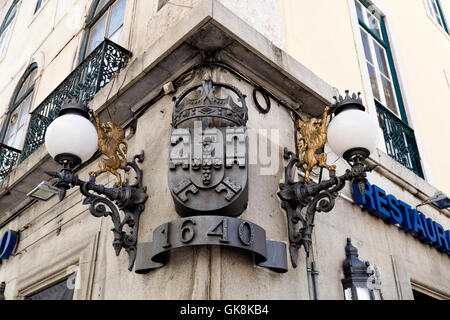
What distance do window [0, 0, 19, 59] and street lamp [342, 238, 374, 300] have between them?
1063 centimetres

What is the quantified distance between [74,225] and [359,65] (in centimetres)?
412

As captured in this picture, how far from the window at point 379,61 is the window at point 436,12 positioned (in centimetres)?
276

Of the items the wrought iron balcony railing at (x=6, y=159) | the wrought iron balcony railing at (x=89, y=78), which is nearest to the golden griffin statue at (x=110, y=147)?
the wrought iron balcony railing at (x=89, y=78)

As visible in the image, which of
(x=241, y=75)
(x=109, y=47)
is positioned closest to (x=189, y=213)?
(x=241, y=75)

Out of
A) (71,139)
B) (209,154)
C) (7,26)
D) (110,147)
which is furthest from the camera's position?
(7,26)

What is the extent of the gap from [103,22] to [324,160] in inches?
184

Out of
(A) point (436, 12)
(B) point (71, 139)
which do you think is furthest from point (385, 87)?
(B) point (71, 139)

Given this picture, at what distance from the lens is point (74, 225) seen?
15.2 feet

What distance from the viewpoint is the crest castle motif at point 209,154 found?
9.93 feet

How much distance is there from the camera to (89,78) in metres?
4.93

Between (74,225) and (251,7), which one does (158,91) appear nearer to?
(251,7)

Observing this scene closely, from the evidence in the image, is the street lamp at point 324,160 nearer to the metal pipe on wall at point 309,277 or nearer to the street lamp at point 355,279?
the metal pipe on wall at point 309,277

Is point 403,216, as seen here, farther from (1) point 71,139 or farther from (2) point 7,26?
(2) point 7,26
